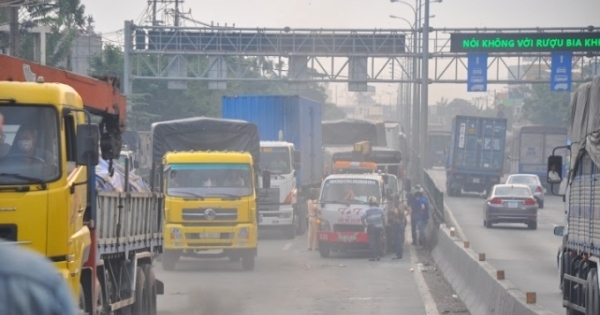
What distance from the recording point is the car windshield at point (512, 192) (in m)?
39.7

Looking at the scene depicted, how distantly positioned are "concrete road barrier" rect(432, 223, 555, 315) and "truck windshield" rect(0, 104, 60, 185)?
14.5 feet

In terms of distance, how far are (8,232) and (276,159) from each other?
81.4ft

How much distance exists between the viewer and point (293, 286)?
21219mm

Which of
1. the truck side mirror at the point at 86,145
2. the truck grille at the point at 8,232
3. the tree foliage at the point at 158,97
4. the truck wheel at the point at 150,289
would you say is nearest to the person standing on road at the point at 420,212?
the truck wheel at the point at 150,289

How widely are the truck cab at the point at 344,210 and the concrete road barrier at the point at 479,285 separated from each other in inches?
143

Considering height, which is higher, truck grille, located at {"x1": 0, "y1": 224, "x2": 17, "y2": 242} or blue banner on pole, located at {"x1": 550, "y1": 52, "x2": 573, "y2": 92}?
blue banner on pole, located at {"x1": 550, "y1": 52, "x2": 573, "y2": 92}

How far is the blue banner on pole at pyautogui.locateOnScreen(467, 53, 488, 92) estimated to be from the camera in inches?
2062

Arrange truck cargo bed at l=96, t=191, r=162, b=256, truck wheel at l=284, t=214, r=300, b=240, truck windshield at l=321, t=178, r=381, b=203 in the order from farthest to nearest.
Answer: truck wheel at l=284, t=214, r=300, b=240
truck windshield at l=321, t=178, r=381, b=203
truck cargo bed at l=96, t=191, r=162, b=256

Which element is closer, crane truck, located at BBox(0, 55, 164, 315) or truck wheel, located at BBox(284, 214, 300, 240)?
crane truck, located at BBox(0, 55, 164, 315)

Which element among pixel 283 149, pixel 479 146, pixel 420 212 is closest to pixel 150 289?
pixel 420 212

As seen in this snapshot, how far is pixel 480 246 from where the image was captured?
105 ft

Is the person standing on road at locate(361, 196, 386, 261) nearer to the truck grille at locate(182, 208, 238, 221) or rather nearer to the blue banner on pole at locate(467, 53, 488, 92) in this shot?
the truck grille at locate(182, 208, 238, 221)

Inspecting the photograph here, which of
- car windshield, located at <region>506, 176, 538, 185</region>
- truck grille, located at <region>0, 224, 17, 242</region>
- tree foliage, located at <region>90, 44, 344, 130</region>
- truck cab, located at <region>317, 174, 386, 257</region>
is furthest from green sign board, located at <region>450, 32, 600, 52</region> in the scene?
truck grille, located at <region>0, 224, 17, 242</region>

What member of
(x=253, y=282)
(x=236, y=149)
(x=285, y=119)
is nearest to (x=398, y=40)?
(x=285, y=119)
